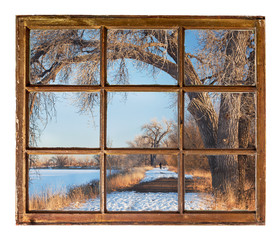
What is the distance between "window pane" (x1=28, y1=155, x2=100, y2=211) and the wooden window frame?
24 centimetres

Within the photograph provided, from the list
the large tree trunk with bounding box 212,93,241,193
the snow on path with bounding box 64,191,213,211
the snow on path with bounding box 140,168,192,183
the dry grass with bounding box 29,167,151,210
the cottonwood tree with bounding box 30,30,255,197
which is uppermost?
the cottonwood tree with bounding box 30,30,255,197

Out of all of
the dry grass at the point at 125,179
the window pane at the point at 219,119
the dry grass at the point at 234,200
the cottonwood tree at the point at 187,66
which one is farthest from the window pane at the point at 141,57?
→ the dry grass at the point at 234,200

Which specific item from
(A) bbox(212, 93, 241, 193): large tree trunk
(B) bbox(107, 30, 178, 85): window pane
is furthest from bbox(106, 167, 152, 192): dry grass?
(B) bbox(107, 30, 178, 85): window pane

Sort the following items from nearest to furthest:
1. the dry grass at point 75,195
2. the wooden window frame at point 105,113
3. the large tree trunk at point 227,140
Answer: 1. the wooden window frame at point 105,113
2. the dry grass at point 75,195
3. the large tree trunk at point 227,140

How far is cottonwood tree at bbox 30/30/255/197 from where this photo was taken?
1.70 meters

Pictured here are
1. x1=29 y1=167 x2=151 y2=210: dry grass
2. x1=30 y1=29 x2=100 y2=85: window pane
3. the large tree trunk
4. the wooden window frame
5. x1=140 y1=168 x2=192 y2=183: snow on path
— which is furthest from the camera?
x1=140 y1=168 x2=192 y2=183: snow on path

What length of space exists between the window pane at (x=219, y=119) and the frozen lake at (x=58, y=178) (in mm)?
701

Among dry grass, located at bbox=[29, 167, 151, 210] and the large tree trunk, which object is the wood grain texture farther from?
→ dry grass, located at bbox=[29, 167, 151, 210]

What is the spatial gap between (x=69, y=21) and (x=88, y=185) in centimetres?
102

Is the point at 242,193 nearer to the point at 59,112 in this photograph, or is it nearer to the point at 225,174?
the point at 225,174

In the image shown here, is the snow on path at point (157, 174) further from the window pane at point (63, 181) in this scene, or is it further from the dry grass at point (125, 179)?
the window pane at point (63, 181)

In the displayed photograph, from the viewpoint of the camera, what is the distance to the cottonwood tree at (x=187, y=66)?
1.70 m

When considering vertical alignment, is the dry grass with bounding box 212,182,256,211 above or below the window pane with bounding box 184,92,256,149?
below

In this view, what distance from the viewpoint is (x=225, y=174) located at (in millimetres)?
1791
